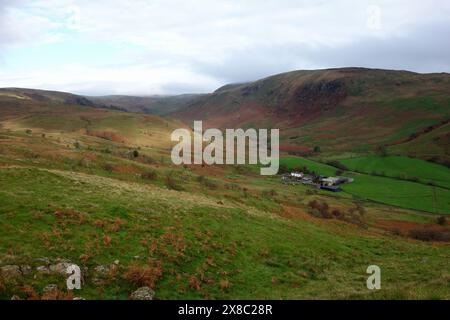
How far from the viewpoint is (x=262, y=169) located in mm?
113562

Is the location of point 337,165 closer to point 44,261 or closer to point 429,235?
point 429,235

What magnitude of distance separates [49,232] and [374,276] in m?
18.0

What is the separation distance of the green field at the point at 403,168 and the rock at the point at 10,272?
105575 mm

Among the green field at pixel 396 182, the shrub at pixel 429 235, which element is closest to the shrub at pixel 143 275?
the shrub at pixel 429 235

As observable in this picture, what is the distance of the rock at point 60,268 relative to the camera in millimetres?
15082

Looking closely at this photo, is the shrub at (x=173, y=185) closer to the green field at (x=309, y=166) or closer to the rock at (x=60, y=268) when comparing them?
the rock at (x=60, y=268)

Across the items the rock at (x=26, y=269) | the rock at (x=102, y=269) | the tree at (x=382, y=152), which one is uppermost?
the rock at (x=26, y=269)

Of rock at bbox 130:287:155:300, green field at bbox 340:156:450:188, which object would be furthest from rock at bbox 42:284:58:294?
green field at bbox 340:156:450:188

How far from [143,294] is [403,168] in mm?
114815

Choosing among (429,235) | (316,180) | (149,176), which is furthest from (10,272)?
(316,180)

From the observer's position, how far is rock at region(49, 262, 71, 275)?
594 inches

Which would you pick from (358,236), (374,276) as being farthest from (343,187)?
(374,276)

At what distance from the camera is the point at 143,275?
15812 millimetres
